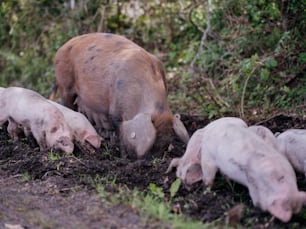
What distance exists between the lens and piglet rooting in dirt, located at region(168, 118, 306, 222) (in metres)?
5.20

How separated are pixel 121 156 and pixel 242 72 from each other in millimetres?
2616

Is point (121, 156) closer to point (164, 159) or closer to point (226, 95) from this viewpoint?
point (164, 159)

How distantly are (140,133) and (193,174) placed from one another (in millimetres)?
1267

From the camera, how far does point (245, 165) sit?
5.51m

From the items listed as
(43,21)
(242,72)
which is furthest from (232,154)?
(43,21)

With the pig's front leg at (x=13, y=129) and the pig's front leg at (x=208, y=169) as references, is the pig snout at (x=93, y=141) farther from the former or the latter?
the pig's front leg at (x=208, y=169)

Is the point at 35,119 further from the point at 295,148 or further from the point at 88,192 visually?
the point at 295,148

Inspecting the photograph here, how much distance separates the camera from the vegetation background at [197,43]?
9.56 meters

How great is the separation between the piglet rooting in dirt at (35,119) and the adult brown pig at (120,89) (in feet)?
2.04

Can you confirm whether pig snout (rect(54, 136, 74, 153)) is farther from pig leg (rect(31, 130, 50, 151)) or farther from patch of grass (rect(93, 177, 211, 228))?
patch of grass (rect(93, 177, 211, 228))

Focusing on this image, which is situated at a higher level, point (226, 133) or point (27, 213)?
point (226, 133)

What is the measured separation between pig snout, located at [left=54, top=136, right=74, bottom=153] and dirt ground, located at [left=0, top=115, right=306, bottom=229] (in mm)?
142

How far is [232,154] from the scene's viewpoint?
5.66 m

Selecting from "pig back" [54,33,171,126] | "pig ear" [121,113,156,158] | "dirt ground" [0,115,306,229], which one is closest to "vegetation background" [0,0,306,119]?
"pig back" [54,33,171,126]
